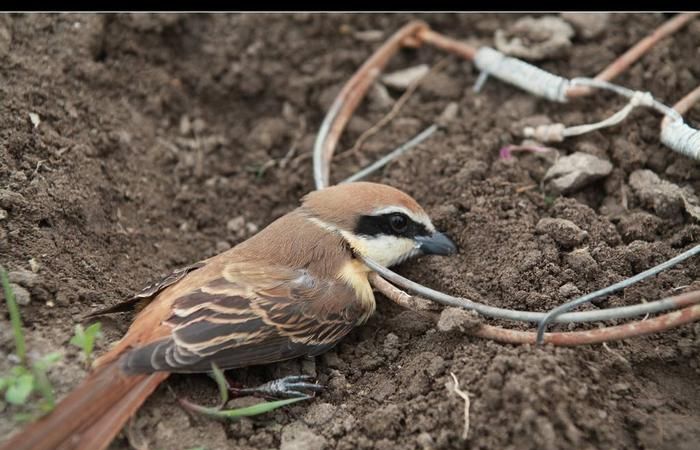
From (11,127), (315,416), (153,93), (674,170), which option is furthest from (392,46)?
(315,416)

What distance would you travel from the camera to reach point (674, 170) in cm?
524

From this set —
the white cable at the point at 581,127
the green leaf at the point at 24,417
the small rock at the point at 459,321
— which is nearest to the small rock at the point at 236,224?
the small rock at the point at 459,321

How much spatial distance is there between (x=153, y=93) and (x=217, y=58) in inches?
26.3

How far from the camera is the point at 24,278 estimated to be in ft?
14.7

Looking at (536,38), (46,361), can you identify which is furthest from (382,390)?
(536,38)

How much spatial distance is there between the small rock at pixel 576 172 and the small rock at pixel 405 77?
5.54 feet

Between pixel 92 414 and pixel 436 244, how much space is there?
2455mm

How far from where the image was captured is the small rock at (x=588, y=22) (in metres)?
6.29

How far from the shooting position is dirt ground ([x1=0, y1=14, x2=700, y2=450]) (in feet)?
13.1

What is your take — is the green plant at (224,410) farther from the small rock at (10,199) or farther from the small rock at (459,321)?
the small rock at (10,199)

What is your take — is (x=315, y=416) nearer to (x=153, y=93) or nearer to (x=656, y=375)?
(x=656, y=375)

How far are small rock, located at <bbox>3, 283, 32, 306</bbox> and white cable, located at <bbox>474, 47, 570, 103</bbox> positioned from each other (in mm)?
3870

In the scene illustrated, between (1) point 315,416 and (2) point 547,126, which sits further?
(2) point 547,126

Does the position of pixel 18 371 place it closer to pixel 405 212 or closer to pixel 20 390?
pixel 20 390
